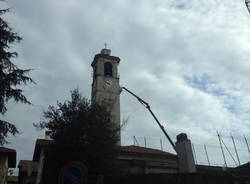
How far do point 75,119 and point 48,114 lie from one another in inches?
87.2

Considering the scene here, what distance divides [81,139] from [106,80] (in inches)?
692

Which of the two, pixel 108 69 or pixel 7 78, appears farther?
pixel 108 69

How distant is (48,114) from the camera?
1476cm

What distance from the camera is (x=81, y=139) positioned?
1346 cm

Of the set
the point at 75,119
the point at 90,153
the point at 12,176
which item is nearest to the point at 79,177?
the point at 90,153

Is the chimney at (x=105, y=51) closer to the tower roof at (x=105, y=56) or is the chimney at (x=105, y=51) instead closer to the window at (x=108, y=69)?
the tower roof at (x=105, y=56)

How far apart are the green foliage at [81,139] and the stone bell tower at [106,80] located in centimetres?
1277

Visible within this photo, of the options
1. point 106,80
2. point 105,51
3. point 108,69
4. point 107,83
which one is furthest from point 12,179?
point 105,51

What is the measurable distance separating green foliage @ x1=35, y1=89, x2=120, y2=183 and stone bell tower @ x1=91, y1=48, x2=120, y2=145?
41.9 ft

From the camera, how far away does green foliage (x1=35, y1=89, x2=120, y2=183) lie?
42.7 ft

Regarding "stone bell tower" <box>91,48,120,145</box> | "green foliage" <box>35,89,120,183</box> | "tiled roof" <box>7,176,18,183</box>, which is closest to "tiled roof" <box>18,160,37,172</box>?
"tiled roof" <box>7,176,18,183</box>

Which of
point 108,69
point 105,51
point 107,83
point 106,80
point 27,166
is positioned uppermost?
point 105,51

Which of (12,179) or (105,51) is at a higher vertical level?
(105,51)

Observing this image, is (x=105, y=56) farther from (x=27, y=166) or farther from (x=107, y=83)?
(x=27, y=166)
